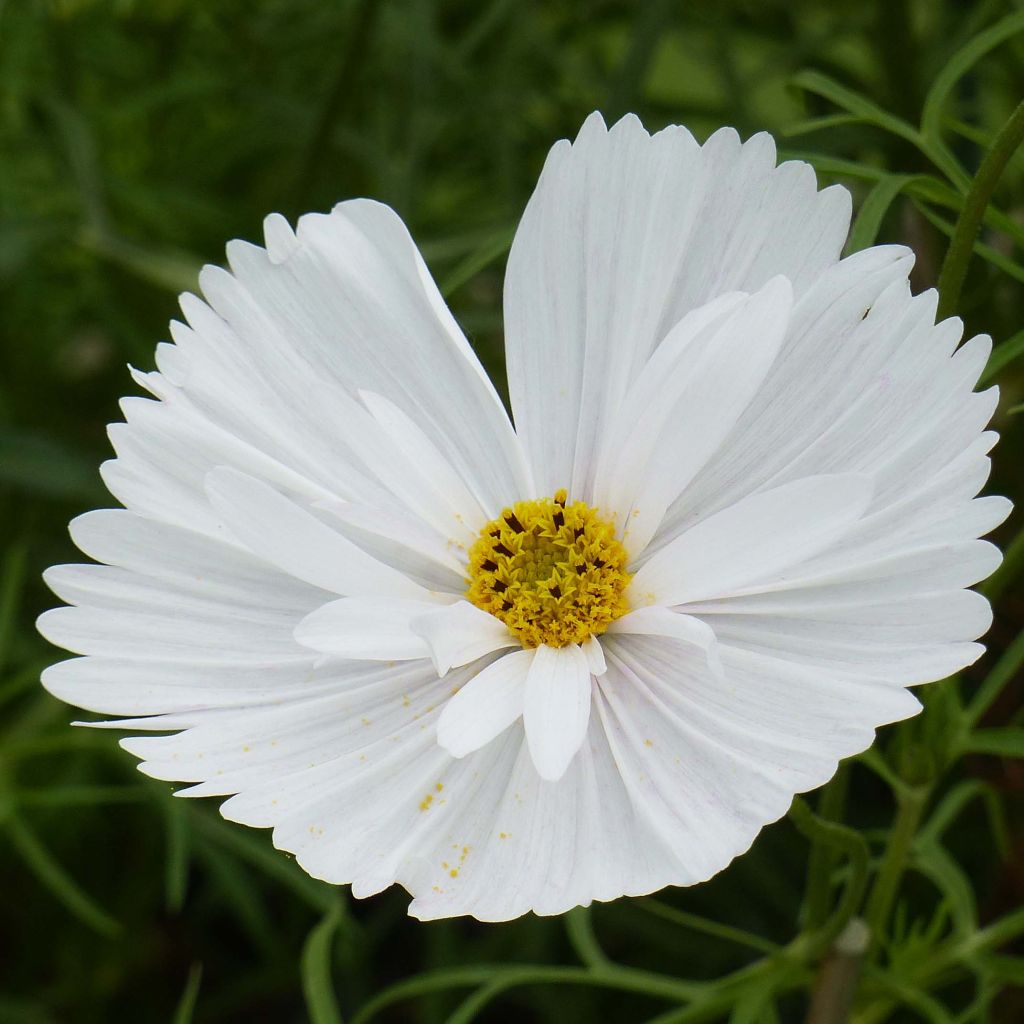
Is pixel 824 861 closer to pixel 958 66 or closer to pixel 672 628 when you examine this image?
pixel 672 628

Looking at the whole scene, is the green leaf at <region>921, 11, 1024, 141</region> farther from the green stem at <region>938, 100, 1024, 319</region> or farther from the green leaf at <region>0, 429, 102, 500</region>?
the green leaf at <region>0, 429, 102, 500</region>

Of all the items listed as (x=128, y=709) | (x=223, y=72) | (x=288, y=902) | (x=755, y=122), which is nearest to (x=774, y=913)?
(x=288, y=902)

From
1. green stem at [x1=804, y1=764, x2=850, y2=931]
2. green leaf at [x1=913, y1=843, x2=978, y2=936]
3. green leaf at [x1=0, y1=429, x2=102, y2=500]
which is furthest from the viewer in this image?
green leaf at [x1=0, y1=429, x2=102, y2=500]

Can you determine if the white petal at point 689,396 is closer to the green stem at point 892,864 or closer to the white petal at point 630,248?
the white petal at point 630,248

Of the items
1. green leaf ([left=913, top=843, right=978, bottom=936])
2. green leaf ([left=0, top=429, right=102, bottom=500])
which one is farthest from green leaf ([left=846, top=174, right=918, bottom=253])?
green leaf ([left=0, top=429, right=102, bottom=500])

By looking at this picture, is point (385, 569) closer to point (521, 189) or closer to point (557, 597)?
point (557, 597)

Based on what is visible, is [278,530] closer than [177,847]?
Yes

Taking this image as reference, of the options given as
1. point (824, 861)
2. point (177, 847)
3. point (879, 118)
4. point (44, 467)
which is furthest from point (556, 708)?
point (44, 467)
